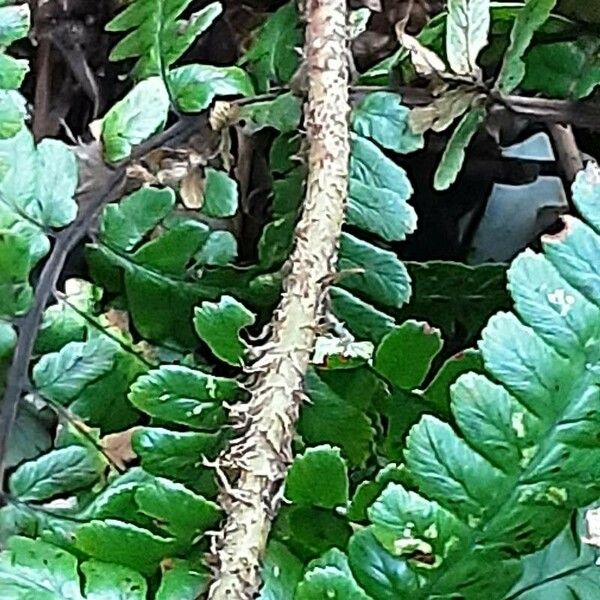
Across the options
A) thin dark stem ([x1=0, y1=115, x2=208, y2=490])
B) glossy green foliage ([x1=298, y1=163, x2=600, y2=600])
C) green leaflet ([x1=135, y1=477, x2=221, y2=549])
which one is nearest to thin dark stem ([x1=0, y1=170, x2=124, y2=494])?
thin dark stem ([x1=0, y1=115, x2=208, y2=490])

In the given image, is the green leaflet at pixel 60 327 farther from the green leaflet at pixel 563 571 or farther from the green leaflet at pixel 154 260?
the green leaflet at pixel 563 571

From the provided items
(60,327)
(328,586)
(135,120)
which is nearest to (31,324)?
(60,327)

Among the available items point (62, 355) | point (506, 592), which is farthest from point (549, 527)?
point (62, 355)

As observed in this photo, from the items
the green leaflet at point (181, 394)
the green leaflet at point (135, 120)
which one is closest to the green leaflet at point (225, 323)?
the green leaflet at point (181, 394)

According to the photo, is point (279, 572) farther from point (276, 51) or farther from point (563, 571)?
point (276, 51)

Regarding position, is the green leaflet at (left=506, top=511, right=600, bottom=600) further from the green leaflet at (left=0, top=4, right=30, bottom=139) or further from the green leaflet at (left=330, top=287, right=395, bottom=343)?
the green leaflet at (left=0, top=4, right=30, bottom=139)

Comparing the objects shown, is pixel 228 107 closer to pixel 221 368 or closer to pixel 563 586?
pixel 221 368
